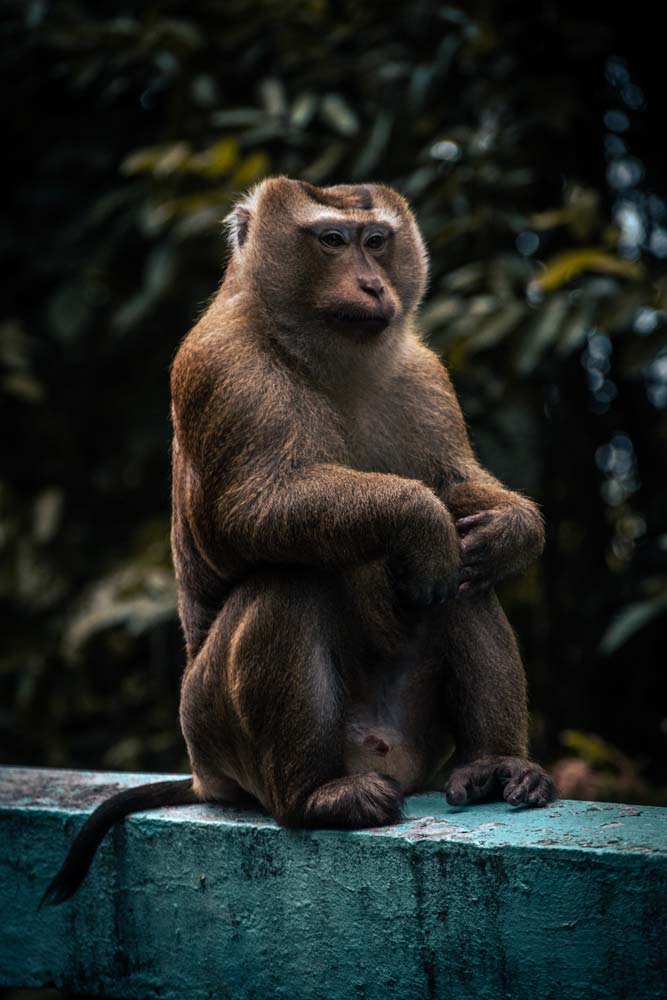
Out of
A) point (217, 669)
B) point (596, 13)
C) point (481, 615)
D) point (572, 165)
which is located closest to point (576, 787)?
point (481, 615)

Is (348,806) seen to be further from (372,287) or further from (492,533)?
(372,287)

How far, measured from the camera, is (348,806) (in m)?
3.25

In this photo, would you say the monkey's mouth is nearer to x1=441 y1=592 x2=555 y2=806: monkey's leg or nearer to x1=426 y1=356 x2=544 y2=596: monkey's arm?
x1=426 y1=356 x2=544 y2=596: monkey's arm

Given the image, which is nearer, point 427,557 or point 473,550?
point 427,557

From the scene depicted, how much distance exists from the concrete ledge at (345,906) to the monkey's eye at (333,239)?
1640 mm

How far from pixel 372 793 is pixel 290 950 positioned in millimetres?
441

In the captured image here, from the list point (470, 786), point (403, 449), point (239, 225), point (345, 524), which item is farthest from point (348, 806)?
point (239, 225)

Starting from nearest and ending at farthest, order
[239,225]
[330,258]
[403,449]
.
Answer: [330,258], [403,449], [239,225]

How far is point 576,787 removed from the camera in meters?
5.36

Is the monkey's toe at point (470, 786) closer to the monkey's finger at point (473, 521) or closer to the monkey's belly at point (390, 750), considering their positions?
the monkey's belly at point (390, 750)

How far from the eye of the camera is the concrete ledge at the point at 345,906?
2742mm

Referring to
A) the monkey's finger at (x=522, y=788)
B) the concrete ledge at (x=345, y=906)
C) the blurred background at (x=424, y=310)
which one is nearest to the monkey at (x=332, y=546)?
the monkey's finger at (x=522, y=788)

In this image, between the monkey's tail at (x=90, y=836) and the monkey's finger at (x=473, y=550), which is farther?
the monkey's finger at (x=473, y=550)

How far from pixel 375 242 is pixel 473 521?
0.91m
